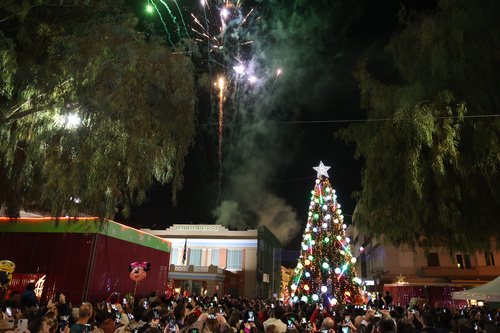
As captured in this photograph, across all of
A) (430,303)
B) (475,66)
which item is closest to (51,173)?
(475,66)

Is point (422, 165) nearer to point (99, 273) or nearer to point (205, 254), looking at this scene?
point (99, 273)

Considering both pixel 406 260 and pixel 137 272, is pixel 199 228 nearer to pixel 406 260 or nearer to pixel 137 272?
pixel 406 260

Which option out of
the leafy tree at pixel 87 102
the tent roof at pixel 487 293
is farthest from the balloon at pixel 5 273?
the tent roof at pixel 487 293

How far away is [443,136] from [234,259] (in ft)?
134

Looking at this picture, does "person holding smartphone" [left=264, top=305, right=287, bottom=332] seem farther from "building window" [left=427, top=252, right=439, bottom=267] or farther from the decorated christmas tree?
"building window" [left=427, top=252, right=439, bottom=267]

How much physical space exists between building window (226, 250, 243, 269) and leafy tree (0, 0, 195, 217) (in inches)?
1490

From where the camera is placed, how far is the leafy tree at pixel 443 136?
8.08m

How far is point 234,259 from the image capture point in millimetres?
45969

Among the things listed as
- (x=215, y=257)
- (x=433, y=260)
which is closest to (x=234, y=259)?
(x=215, y=257)

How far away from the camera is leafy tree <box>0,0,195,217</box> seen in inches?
298

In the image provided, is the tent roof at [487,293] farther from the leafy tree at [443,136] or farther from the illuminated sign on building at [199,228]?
the illuminated sign on building at [199,228]

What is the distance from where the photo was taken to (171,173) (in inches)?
405

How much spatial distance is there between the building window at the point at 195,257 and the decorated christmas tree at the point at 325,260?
28361 mm

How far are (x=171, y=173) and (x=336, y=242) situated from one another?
12.3 metres
